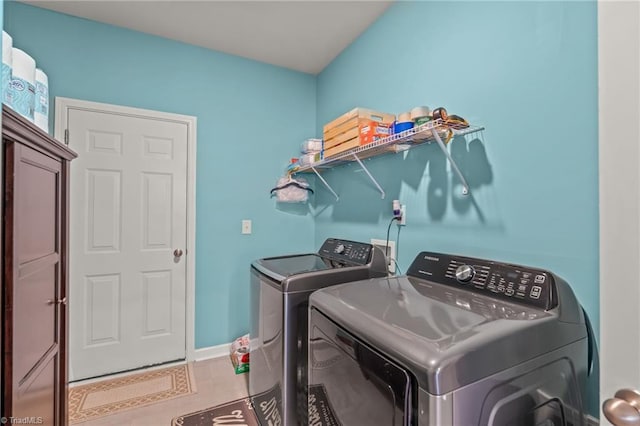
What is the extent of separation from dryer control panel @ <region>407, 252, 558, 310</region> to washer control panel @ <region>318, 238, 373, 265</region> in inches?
13.9

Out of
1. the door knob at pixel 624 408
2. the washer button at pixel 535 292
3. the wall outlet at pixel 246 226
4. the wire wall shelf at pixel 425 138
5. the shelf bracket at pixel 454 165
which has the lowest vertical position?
the door knob at pixel 624 408

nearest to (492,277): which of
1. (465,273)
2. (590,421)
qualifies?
(465,273)

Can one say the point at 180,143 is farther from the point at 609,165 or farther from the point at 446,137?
the point at 609,165

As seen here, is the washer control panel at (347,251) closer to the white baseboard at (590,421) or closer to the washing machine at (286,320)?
the washing machine at (286,320)

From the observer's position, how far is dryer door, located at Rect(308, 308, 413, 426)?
76 cm

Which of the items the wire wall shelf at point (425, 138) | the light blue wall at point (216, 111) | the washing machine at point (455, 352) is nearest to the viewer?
the washing machine at point (455, 352)

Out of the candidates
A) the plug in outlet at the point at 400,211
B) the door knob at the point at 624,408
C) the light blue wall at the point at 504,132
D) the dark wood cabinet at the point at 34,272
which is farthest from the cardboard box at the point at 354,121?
the door knob at the point at 624,408

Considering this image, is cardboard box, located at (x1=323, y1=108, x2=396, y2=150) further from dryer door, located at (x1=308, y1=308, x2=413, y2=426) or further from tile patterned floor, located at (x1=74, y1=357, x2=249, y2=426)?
tile patterned floor, located at (x1=74, y1=357, x2=249, y2=426)

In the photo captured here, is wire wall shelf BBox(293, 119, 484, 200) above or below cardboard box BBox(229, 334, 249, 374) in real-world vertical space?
above

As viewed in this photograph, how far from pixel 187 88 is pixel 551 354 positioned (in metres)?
2.75

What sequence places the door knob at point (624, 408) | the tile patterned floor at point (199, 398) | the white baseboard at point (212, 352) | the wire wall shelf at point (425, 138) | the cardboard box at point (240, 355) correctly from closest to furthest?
the door knob at point (624, 408), the wire wall shelf at point (425, 138), the tile patterned floor at point (199, 398), the cardboard box at point (240, 355), the white baseboard at point (212, 352)

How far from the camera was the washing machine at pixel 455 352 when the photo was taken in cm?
69


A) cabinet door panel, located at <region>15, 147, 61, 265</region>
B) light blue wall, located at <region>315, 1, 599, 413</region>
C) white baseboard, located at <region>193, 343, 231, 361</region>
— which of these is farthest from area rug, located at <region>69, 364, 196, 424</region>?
light blue wall, located at <region>315, 1, 599, 413</region>

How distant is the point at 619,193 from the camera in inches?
20.0
